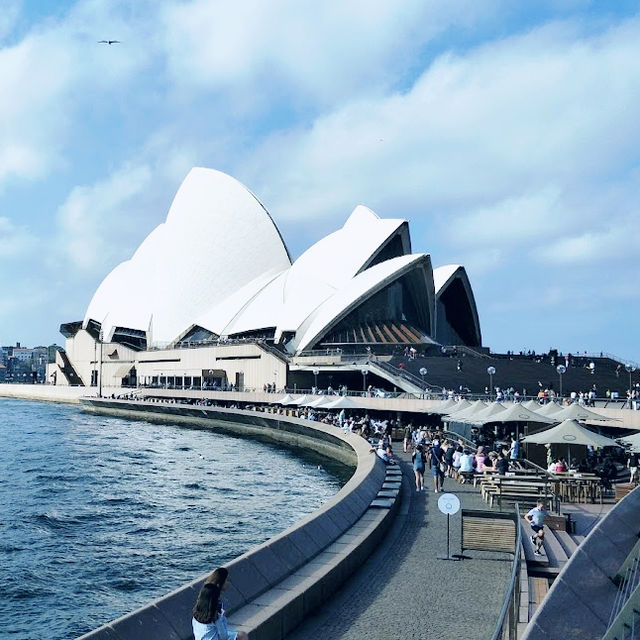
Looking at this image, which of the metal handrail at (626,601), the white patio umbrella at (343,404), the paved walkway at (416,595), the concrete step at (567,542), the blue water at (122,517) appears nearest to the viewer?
the metal handrail at (626,601)

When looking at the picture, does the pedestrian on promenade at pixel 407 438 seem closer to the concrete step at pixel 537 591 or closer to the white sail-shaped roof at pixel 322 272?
the concrete step at pixel 537 591

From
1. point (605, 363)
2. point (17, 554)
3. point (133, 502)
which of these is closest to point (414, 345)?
point (605, 363)

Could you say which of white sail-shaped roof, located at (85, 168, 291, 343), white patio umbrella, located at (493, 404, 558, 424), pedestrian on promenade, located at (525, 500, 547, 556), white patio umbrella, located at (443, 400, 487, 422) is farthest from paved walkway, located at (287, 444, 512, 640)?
white sail-shaped roof, located at (85, 168, 291, 343)

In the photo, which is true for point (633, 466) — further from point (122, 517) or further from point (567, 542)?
point (122, 517)

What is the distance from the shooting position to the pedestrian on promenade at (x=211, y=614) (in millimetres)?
5055

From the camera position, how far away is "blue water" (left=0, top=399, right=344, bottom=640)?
1104cm

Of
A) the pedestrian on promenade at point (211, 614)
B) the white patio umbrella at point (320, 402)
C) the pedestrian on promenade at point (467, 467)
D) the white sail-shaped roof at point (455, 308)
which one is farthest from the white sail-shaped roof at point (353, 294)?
the pedestrian on promenade at point (211, 614)

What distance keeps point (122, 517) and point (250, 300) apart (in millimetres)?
45067

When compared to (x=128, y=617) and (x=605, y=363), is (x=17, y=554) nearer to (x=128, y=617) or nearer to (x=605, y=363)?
(x=128, y=617)

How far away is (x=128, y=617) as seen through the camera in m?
5.83

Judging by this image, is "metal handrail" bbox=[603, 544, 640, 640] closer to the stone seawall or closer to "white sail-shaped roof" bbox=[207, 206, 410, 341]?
the stone seawall

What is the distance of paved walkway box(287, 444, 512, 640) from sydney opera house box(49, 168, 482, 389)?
105 feet

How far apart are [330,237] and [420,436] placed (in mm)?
35673

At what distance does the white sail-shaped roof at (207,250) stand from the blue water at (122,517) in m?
33.1
